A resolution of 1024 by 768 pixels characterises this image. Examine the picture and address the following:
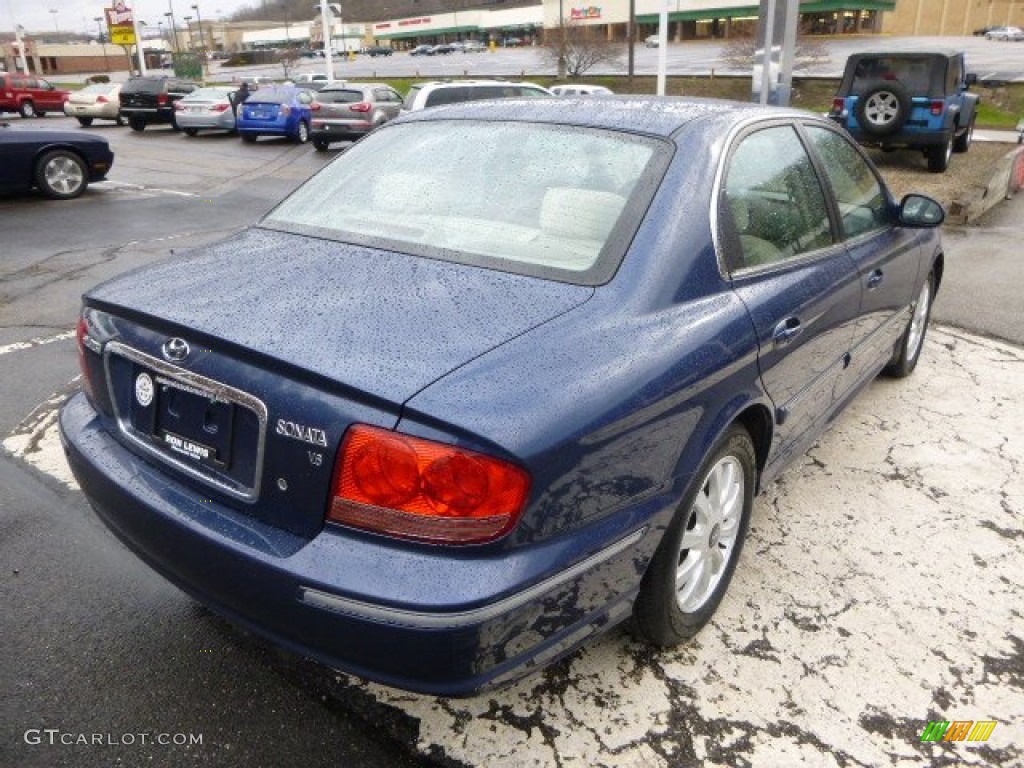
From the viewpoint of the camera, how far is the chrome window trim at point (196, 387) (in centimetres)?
195

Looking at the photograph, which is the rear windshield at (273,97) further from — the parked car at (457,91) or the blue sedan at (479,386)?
the blue sedan at (479,386)

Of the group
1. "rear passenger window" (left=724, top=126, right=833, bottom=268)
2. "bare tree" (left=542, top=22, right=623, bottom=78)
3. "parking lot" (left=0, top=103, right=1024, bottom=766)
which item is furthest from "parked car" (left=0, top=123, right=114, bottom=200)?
"bare tree" (left=542, top=22, right=623, bottom=78)

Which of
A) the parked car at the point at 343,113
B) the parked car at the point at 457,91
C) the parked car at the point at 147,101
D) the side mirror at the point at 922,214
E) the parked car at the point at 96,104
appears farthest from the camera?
the parked car at the point at 96,104

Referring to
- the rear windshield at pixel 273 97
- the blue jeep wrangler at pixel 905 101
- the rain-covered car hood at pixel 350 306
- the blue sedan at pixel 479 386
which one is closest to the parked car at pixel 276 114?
the rear windshield at pixel 273 97

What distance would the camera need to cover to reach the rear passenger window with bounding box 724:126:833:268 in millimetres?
2695

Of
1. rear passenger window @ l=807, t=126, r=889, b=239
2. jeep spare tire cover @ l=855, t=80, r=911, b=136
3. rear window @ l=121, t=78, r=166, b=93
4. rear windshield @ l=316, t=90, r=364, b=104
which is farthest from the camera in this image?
rear window @ l=121, t=78, r=166, b=93

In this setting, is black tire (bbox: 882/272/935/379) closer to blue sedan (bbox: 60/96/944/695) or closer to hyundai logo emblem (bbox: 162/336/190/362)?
blue sedan (bbox: 60/96/944/695)

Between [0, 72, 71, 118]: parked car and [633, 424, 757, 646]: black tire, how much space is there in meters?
33.4

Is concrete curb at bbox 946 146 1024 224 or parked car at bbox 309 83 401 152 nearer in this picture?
concrete curb at bbox 946 146 1024 224

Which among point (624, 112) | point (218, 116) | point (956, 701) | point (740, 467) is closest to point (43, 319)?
point (624, 112)

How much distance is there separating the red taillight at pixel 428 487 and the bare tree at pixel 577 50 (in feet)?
150

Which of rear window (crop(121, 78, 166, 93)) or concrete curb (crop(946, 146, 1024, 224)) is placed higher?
rear window (crop(121, 78, 166, 93))

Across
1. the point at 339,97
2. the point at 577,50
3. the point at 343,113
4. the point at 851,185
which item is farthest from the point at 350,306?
the point at 577,50

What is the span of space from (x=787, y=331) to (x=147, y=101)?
2637 centimetres
